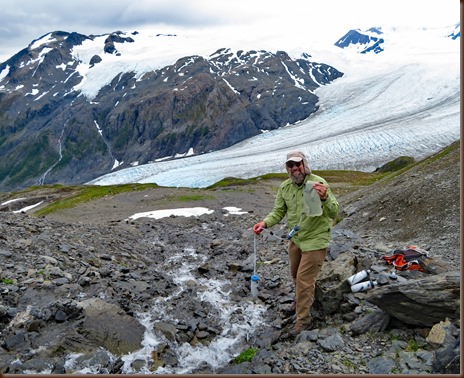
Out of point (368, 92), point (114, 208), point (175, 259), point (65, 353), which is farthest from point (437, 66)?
point (65, 353)

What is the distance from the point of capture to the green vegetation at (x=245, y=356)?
9234 millimetres

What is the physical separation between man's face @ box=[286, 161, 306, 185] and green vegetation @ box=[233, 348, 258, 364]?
163 inches

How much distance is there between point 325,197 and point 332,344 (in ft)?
10.0

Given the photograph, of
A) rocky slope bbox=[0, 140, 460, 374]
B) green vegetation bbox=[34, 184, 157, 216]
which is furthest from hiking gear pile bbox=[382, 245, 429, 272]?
green vegetation bbox=[34, 184, 157, 216]

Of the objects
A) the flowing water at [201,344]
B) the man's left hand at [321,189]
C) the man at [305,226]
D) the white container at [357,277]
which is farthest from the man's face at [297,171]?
the flowing water at [201,344]

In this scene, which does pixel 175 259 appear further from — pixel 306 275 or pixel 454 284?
pixel 454 284

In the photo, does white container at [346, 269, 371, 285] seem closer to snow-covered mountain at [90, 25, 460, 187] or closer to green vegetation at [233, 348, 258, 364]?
green vegetation at [233, 348, 258, 364]

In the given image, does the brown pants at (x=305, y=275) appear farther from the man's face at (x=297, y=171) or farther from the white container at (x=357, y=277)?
the man's face at (x=297, y=171)

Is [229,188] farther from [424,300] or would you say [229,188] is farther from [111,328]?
[424,300]

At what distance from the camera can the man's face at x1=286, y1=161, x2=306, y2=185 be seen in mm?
8336

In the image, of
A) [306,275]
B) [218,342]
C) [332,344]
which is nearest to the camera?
[332,344]

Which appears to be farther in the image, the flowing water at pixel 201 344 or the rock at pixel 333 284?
the rock at pixel 333 284

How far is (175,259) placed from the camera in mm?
20344

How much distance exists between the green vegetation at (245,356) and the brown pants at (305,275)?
1.30 m
